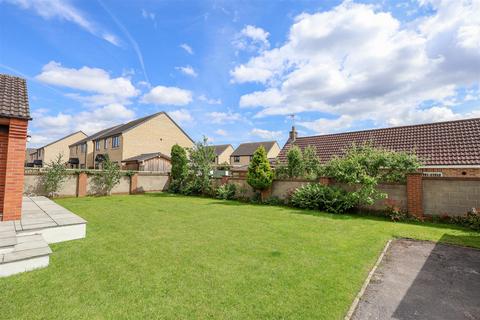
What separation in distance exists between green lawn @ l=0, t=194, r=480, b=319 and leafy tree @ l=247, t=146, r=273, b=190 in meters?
6.51

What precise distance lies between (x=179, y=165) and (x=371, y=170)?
50.4ft

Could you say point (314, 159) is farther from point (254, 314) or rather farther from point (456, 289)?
point (254, 314)

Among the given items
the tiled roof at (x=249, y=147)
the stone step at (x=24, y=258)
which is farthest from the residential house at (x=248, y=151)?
the stone step at (x=24, y=258)

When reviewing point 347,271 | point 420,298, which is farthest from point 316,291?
point 420,298

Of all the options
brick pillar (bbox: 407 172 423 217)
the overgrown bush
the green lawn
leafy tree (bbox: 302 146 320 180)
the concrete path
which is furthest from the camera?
the overgrown bush

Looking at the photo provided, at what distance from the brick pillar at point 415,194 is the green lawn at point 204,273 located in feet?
6.15

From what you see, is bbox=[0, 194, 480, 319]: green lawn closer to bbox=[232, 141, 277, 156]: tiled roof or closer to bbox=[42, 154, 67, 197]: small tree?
bbox=[42, 154, 67, 197]: small tree

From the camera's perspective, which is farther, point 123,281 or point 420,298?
point 123,281

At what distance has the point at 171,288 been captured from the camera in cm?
384

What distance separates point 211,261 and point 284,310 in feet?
6.93

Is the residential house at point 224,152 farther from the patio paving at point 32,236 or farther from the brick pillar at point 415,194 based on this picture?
the patio paving at point 32,236

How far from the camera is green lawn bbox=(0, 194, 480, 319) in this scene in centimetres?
329

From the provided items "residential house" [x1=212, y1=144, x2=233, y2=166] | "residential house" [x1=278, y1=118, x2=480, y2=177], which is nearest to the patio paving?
"residential house" [x1=278, y1=118, x2=480, y2=177]

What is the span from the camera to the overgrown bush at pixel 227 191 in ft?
55.6
